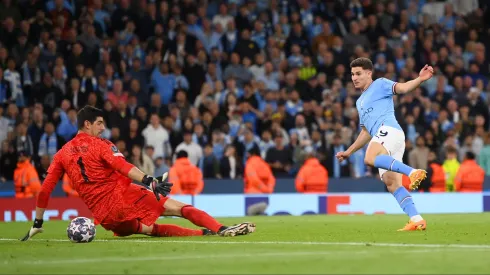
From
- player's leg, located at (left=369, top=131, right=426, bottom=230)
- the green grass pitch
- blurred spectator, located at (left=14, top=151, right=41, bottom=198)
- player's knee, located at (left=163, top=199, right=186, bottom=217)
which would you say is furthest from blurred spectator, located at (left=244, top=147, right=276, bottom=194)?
player's knee, located at (left=163, top=199, right=186, bottom=217)

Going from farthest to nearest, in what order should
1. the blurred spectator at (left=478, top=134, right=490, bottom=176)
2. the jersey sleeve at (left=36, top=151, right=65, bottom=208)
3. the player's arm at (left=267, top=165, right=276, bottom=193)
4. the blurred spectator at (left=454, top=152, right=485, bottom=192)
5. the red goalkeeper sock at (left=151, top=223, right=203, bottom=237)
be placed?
1. the blurred spectator at (left=478, top=134, right=490, bottom=176)
2. the blurred spectator at (left=454, top=152, right=485, bottom=192)
3. the player's arm at (left=267, top=165, right=276, bottom=193)
4. the red goalkeeper sock at (left=151, top=223, right=203, bottom=237)
5. the jersey sleeve at (left=36, top=151, right=65, bottom=208)

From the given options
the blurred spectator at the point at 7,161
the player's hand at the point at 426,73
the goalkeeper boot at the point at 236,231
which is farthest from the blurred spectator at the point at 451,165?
the goalkeeper boot at the point at 236,231

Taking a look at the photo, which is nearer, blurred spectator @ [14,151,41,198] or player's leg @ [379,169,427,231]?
player's leg @ [379,169,427,231]

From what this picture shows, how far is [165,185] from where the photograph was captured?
38.2 ft

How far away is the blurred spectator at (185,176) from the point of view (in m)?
23.2

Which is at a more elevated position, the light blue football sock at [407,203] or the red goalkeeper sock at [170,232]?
the light blue football sock at [407,203]

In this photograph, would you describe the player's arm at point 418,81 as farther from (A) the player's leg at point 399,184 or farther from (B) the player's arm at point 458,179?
(B) the player's arm at point 458,179

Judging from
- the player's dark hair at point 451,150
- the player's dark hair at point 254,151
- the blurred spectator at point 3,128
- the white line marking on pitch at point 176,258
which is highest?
the blurred spectator at point 3,128

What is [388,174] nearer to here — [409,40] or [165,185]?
[165,185]

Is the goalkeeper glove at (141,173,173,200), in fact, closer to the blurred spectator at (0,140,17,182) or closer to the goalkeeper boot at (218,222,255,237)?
the goalkeeper boot at (218,222,255,237)

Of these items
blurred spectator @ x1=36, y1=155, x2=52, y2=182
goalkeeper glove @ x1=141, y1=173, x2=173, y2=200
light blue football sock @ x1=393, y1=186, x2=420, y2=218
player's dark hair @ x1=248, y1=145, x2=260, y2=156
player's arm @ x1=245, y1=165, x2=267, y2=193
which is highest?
player's dark hair @ x1=248, y1=145, x2=260, y2=156

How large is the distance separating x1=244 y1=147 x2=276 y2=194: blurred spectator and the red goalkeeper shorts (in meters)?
10.8

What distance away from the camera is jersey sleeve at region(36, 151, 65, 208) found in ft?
41.1

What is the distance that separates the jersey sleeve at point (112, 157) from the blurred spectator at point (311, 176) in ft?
39.0
